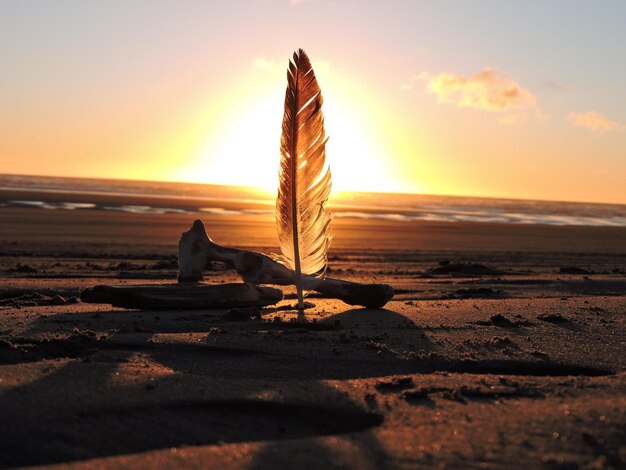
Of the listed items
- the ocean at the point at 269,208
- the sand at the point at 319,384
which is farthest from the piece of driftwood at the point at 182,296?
the ocean at the point at 269,208

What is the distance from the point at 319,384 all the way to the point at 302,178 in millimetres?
2849

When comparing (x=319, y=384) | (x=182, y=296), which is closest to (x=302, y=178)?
(x=182, y=296)

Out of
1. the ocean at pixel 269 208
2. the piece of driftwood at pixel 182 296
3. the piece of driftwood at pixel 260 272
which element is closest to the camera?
the piece of driftwood at pixel 182 296

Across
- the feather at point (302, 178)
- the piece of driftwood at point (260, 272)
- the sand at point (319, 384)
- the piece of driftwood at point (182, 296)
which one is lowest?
the sand at point (319, 384)

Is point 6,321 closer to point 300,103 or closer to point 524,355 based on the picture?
point 300,103

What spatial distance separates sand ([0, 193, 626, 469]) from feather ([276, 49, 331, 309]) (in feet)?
1.76

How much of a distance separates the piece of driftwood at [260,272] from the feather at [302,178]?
0.15m

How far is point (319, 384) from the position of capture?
355 cm

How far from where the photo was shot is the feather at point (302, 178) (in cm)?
595

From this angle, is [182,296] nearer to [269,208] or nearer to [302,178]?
[302,178]

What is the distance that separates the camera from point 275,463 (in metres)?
2.53

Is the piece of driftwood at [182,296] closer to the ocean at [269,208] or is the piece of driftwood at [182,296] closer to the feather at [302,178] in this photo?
the feather at [302,178]

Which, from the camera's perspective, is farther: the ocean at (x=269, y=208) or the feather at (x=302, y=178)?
the ocean at (x=269, y=208)

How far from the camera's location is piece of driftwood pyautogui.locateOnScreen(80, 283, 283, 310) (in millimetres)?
5584
